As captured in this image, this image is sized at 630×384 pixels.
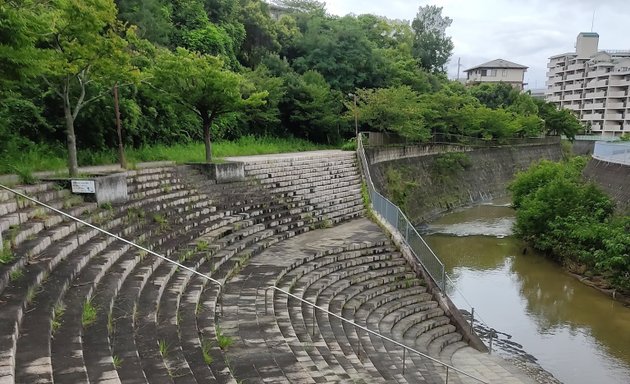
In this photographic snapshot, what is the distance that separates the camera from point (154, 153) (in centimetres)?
1873

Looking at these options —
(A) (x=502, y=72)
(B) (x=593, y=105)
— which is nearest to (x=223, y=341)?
(B) (x=593, y=105)

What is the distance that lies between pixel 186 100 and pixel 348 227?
7134mm

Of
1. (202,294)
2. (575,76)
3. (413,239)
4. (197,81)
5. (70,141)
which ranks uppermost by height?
(575,76)

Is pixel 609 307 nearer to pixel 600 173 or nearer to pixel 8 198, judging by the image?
pixel 600 173

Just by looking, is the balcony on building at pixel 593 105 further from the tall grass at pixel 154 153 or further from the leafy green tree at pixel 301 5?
the tall grass at pixel 154 153

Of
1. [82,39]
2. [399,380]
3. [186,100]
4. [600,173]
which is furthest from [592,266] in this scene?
[82,39]

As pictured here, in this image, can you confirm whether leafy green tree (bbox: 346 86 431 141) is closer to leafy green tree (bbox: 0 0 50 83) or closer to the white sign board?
the white sign board

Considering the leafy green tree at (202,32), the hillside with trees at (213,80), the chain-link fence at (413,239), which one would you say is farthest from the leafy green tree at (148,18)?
the chain-link fence at (413,239)

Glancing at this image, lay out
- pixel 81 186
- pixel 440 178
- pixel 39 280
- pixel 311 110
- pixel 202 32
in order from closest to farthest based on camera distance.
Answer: pixel 39 280
pixel 81 186
pixel 202 32
pixel 311 110
pixel 440 178

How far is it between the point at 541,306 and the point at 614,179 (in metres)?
10.2

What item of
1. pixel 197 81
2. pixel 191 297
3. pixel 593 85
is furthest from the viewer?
pixel 593 85

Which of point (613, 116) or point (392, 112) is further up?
point (613, 116)

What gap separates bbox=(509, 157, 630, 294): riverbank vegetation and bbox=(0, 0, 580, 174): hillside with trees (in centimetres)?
966

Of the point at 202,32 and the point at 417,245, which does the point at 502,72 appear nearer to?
the point at 202,32
